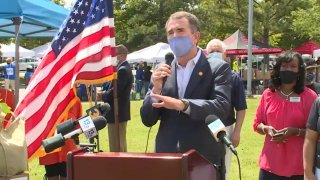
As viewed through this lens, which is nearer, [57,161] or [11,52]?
[57,161]

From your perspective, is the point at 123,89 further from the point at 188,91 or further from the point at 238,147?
the point at 188,91

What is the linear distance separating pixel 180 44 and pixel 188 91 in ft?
1.05

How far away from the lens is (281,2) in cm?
4006

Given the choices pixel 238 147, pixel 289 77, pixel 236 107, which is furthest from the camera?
pixel 238 147

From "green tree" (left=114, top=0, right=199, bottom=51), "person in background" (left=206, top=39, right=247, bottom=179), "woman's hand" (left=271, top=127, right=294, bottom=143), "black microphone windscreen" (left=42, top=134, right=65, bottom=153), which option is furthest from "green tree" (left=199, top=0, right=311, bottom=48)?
"black microphone windscreen" (left=42, top=134, right=65, bottom=153)

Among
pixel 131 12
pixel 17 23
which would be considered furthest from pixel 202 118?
pixel 131 12

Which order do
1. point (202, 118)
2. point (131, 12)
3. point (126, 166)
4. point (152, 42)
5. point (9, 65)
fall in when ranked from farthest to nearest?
1. point (131, 12)
2. point (152, 42)
3. point (9, 65)
4. point (202, 118)
5. point (126, 166)

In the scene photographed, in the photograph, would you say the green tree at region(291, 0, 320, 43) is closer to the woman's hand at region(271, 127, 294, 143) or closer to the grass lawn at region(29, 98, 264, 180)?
the grass lawn at region(29, 98, 264, 180)

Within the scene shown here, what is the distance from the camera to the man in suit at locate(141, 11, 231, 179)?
3.39 metres

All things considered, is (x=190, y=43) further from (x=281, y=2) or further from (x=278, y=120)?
(x=281, y=2)

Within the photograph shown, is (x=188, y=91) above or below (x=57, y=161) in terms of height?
above

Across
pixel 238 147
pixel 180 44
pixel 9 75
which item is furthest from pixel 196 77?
pixel 9 75

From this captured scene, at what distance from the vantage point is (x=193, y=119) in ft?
11.0

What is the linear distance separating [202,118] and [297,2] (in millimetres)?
38975
